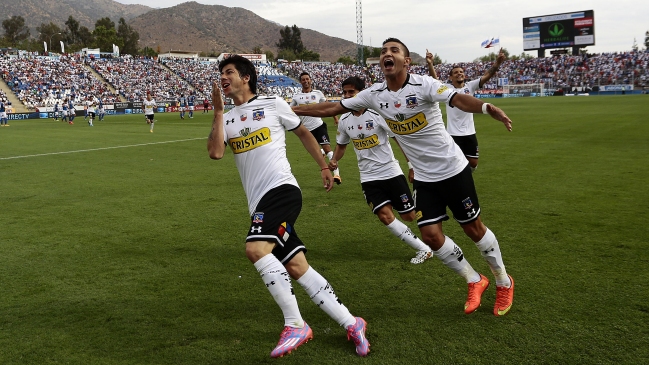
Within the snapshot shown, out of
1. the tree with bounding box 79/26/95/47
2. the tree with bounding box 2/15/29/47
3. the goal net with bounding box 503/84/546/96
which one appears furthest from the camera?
the tree with bounding box 79/26/95/47

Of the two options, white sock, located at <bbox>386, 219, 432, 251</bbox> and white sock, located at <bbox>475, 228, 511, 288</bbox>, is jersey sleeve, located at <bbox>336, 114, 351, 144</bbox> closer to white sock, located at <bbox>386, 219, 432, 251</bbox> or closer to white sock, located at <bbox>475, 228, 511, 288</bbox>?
white sock, located at <bbox>386, 219, 432, 251</bbox>

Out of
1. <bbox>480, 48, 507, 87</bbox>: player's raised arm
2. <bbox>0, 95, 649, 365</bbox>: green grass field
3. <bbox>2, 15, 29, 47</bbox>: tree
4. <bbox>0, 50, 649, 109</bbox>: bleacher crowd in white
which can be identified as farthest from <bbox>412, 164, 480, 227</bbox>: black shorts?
<bbox>2, 15, 29, 47</bbox>: tree

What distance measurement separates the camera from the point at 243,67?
465cm

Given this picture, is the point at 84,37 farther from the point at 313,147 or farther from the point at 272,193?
the point at 272,193

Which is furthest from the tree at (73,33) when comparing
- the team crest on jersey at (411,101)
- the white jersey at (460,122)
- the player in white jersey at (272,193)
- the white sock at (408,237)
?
the team crest on jersey at (411,101)

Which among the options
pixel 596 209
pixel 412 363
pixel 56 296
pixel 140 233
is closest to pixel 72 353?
pixel 56 296

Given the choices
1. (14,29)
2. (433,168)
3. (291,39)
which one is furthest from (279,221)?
(291,39)

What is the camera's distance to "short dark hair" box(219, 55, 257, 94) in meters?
4.60

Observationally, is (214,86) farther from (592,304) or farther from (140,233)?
(140,233)

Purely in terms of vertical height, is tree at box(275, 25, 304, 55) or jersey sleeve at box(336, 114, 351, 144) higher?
tree at box(275, 25, 304, 55)

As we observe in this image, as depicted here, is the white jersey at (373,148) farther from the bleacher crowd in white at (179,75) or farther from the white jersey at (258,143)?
the bleacher crowd in white at (179,75)

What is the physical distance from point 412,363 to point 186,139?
21.8m

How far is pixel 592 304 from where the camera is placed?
4.82 metres

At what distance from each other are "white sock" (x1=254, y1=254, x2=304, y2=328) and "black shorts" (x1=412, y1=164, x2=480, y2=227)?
1546mm
